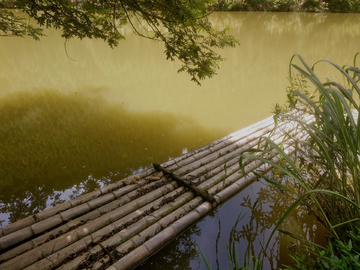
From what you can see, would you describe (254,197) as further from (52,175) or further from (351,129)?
(52,175)

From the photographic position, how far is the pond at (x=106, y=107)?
2.96m

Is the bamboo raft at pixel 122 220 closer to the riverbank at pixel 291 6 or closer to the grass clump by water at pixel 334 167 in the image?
the grass clump by water at pixel 334 167

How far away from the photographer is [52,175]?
292 centimetres

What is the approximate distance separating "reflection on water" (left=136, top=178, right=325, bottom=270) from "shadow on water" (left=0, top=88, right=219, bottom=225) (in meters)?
1.23

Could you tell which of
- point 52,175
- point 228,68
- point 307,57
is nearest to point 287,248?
point 52,175

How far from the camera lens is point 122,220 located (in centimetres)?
200

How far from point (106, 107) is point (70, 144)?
129 centimetres

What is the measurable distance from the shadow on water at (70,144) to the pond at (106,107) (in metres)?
0.01

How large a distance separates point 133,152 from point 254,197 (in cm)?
172

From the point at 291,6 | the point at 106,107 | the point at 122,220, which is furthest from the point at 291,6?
the point at 122,220

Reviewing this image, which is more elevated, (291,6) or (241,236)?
(291,6)

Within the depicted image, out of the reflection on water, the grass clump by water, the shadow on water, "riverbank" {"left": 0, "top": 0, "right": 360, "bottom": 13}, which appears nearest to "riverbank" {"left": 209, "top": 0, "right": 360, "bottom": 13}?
"riverbank" {"left": 0, "top": 0, "right": 360, "bottom": 13}

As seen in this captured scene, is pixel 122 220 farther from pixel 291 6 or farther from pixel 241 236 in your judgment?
pixel 291 6

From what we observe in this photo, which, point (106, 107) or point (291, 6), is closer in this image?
point (106, 107)
